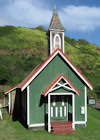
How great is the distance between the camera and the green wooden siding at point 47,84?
14359 millimetres

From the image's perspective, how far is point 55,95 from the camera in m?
15.3

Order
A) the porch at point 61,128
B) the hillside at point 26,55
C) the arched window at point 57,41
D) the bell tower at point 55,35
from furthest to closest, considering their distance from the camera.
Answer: the hillside at point 26,55
the arched window at point 57,41
the bell tower at point 55,35
the porch at point 61,128

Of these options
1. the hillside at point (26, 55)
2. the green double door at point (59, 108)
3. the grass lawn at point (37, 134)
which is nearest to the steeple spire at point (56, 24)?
the green double door at point (59, 108)

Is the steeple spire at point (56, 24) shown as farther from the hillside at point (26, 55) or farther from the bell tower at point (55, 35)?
the hillside at point (26, 55)

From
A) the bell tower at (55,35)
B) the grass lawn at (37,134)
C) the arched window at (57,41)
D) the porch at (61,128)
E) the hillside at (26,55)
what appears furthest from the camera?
the hillside at (26,55)

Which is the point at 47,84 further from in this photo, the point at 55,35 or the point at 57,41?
the point at 55,35

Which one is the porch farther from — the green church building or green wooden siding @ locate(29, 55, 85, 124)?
green wooden siding @ locate(29, 55, 85, 124)

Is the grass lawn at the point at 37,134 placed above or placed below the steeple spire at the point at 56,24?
below

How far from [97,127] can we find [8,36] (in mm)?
74184

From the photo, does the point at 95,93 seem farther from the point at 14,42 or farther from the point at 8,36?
the point at 8,36

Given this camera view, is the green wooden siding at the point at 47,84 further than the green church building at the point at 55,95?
Yes

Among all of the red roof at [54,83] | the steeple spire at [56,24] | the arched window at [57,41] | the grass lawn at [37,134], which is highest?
the steeple spire at [56,24]

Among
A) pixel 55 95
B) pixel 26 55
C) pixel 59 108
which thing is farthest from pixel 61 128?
pixel 26 55

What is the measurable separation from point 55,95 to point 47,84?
1.24 metres
